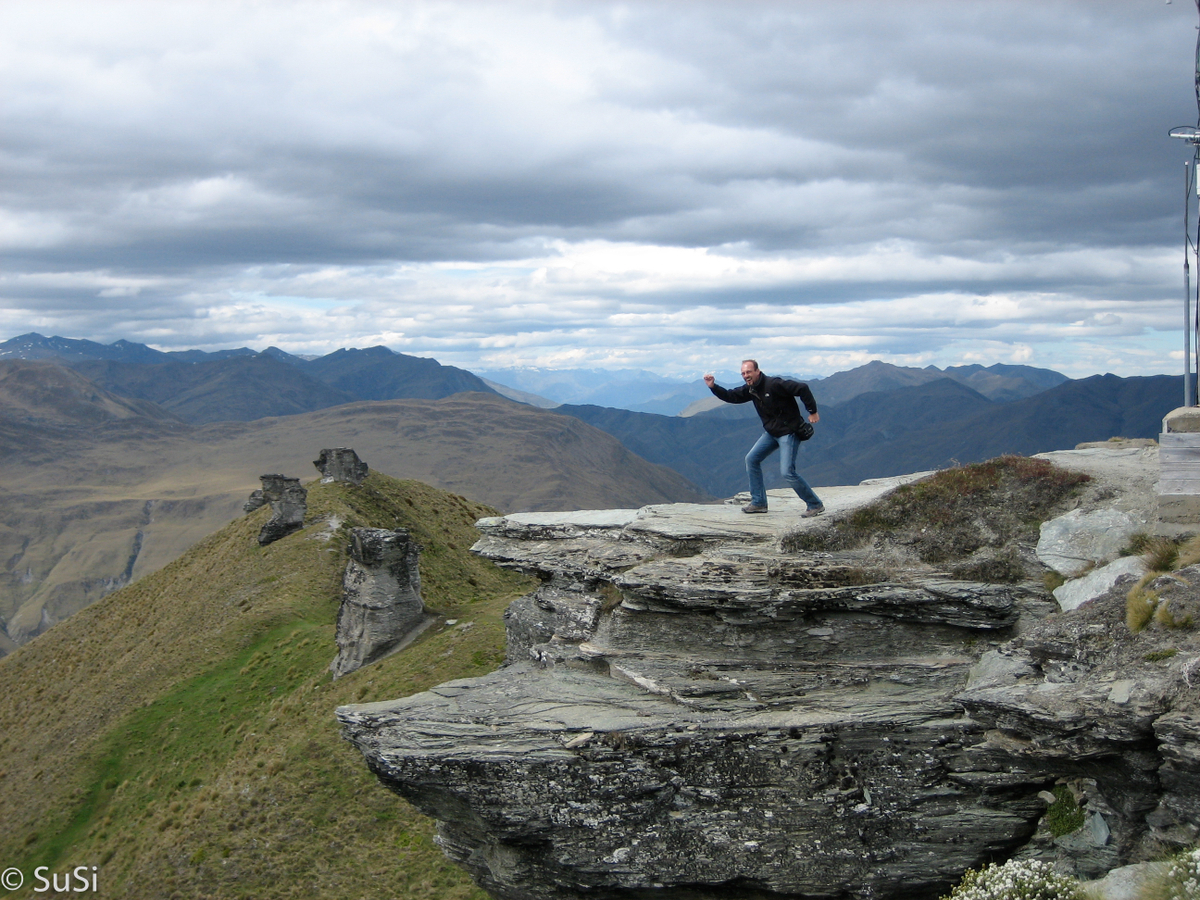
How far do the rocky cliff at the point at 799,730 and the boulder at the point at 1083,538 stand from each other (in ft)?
1.66

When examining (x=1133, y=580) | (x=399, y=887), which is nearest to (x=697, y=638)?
(x=1133, y=580)

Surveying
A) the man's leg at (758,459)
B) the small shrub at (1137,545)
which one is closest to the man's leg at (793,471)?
the man's leg at (758,459)

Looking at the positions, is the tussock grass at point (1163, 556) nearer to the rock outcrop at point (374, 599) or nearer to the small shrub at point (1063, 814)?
the small shrub at point (1063, 814)

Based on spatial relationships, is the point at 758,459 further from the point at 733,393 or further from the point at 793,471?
the point at 733,393

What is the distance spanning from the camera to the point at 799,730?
20.2m

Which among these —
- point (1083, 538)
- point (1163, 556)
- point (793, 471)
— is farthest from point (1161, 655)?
point (793, 471)

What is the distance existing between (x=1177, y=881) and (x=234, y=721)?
149 feet

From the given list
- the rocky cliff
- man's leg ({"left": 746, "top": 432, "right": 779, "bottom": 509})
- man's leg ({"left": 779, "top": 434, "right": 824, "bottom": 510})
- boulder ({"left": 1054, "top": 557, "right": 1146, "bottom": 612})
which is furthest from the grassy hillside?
boulder ({"left": 1054, "top": 557, "right": 1146, "bottom": 612})

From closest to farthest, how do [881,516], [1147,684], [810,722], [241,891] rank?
[1147,684], [810,722], [881,516], [241,891]

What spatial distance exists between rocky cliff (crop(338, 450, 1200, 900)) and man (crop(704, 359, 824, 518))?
4.67 ft

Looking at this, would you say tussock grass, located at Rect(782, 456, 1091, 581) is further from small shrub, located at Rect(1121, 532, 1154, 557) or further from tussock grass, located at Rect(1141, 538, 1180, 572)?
tussock grass, located at Rect(1141, 538, 1180, 572)

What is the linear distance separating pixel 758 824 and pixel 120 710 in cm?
4708

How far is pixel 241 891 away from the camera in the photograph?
3075 centimetres

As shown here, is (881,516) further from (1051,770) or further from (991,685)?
(1051,770)
